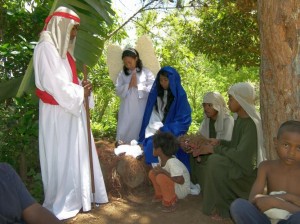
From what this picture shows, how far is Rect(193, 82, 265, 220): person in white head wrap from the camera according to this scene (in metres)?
4.50

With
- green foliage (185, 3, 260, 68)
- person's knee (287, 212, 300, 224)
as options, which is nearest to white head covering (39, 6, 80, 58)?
person's knee (287, 212, 300, 224)

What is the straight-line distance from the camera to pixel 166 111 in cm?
596

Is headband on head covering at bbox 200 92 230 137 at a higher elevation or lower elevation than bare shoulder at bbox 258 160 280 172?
higher

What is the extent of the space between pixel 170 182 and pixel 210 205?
54 cm

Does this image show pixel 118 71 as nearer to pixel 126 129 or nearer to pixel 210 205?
pixel 126 129

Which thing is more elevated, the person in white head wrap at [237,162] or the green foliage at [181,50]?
the green foliage at [181,50]

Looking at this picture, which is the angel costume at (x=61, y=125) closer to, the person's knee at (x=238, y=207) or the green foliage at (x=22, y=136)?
the green foliage at (x=22, y=136)

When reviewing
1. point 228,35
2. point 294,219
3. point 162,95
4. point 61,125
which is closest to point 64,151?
point 61,125

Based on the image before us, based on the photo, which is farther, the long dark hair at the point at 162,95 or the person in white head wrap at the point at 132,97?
the person in white head wrap at the point at 132,97

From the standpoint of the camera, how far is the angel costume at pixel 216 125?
547 centimetres

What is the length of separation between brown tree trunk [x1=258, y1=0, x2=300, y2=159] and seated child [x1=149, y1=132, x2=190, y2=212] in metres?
1.49

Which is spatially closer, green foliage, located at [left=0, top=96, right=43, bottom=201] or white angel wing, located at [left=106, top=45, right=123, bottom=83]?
green foliage, located at [left=0, top=96, right=43, bottom=201]

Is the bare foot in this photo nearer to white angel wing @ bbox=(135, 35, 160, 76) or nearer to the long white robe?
the long white robe

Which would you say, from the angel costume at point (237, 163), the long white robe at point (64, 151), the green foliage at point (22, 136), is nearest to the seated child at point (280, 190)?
the angel costume at point (237, 163)
